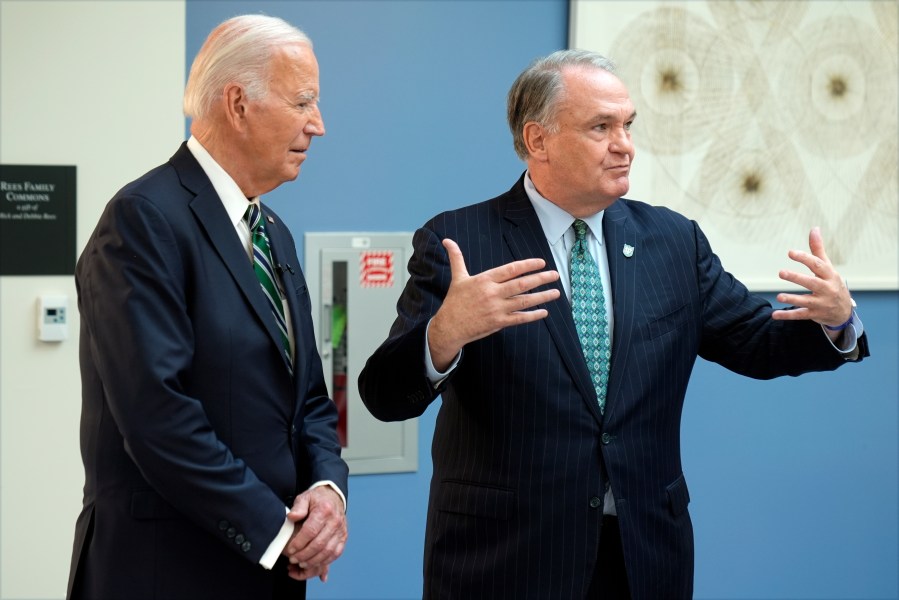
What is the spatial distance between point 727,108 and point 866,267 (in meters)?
0.85

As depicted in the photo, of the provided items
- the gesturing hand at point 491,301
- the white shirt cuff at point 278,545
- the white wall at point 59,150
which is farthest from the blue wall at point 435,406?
the white shirt cuff at point 278,545

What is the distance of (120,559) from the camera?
5.63 feet

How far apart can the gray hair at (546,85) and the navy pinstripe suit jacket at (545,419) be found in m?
0.19

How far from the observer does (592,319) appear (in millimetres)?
2107

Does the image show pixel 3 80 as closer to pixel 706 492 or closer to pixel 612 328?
pixel 612 328

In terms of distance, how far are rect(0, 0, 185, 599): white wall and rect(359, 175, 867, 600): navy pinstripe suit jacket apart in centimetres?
119

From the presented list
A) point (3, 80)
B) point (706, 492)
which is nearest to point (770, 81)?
point (706, 492)

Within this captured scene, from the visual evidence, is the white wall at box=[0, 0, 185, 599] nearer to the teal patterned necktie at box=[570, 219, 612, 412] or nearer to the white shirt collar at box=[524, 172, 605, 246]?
the white shirt collar at box=[524, 172, 605, 246]

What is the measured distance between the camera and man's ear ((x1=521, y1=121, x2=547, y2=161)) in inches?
87.5

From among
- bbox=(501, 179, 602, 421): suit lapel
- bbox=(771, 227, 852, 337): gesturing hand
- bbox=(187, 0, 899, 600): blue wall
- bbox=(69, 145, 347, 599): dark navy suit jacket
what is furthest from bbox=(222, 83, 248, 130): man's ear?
bbox=(187, 0, 899, 600): blue wall

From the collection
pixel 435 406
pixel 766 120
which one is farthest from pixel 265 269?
pixel 766 120

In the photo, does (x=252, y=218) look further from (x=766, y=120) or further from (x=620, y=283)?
(x=766, y=120)

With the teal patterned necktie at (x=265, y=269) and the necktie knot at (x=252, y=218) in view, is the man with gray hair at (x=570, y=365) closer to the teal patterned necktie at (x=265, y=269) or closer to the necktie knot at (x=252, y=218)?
the teal patterned necktie at (x=265, y=269)

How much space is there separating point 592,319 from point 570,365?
0.12 meters
